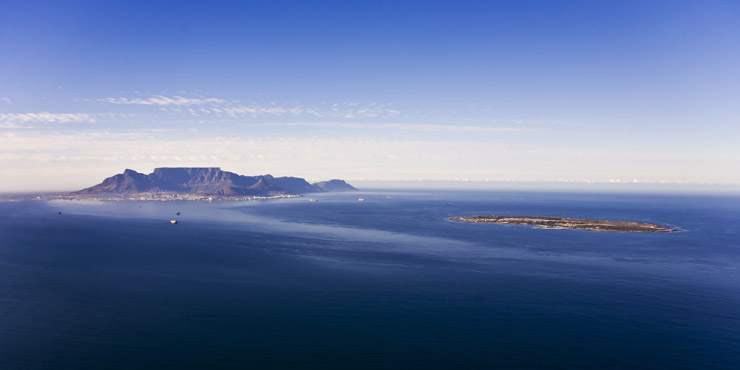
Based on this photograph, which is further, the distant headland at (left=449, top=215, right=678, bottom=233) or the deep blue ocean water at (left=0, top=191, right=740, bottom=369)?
the distant headland at (left=449, top=215, right=678, bottom=233)

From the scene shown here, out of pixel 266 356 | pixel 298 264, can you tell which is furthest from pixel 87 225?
pixel 266 356

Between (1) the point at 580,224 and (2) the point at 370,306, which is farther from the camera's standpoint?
(1) the point at 580,224

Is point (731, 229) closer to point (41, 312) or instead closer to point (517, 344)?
point (517, 344)

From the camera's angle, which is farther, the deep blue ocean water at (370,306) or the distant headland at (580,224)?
the distant headland at (580,224)

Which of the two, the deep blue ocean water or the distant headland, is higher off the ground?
the distant headland

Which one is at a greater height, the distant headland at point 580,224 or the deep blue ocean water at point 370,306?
the distant headland at point 580,224

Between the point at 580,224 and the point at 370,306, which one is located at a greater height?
the point at 580,224

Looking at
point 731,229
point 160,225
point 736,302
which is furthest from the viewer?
point 160,225

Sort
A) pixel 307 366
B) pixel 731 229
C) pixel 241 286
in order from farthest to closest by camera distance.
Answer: pixel 731 229, pixel 241 286, pixel 307 366
